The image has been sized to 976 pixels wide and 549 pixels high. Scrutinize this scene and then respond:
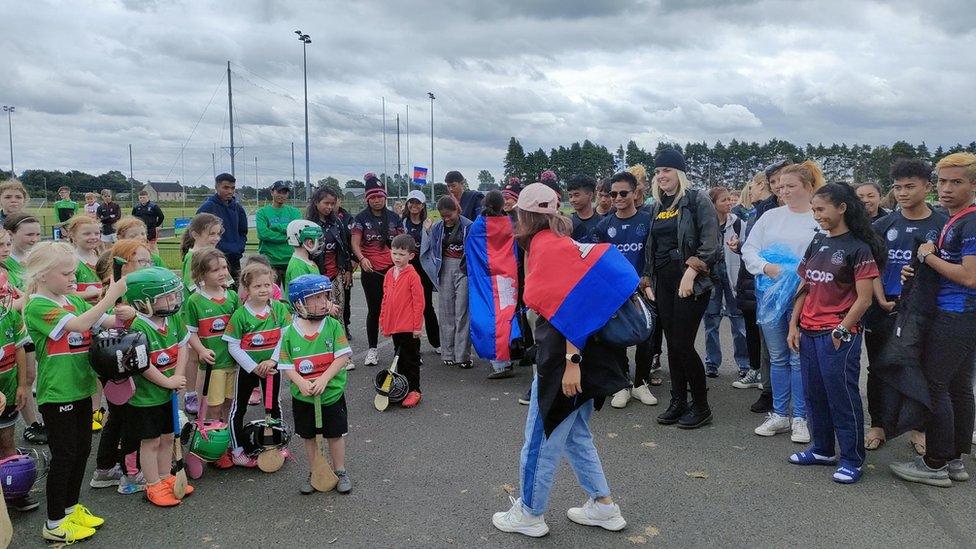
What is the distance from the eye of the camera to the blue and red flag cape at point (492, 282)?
6.47 metres

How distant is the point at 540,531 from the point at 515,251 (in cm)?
364

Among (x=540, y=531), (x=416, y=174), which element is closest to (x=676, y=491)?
(x=540, y=531)

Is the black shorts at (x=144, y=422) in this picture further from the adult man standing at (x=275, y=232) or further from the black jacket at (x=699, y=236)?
the black jacket at (x=699, y=236)

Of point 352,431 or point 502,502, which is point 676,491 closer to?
point 502,502

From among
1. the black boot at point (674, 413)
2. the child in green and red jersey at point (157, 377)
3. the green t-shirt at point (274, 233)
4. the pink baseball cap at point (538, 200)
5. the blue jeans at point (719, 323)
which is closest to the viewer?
the pink baseball cap at point (538, 200)

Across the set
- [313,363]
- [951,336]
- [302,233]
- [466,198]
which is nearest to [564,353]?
[313,363]

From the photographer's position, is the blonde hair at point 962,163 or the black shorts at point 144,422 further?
the blonde hair at point 962,163

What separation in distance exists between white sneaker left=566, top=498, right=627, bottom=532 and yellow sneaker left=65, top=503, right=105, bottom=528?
2682mm

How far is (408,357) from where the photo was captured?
5.75m

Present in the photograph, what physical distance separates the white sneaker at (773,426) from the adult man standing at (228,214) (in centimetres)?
603

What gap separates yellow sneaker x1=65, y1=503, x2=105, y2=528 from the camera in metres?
3.33

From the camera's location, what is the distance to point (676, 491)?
12.7 ft

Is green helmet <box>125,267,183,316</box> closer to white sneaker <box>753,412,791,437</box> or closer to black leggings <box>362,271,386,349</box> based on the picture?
black leggings <box>362,271,386,349</box>

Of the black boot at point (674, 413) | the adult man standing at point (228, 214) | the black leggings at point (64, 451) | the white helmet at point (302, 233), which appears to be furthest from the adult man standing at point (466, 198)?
the black leggings at point (64, 451)
